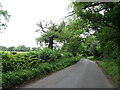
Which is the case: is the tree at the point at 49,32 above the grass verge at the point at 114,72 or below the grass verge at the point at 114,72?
above

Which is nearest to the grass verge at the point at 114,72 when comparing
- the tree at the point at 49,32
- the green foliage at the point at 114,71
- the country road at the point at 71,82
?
the green foliage at the point at 114,71

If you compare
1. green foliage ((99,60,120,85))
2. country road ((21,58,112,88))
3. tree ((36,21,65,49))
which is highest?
tree ((36,21,65,49))

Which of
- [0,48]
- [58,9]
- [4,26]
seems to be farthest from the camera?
[4,26]

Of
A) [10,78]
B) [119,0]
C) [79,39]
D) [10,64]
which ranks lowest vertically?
[10,78]

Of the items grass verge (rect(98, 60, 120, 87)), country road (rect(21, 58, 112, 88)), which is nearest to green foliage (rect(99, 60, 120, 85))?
grass verge (rect(98, 60, 120, 87))

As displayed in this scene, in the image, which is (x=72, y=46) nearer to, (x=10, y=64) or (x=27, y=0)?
(x=27, y=0)

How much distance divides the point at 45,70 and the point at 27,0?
5.64 m

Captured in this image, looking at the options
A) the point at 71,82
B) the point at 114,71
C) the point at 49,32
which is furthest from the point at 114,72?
the point at 49,32

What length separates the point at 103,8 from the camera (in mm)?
9773

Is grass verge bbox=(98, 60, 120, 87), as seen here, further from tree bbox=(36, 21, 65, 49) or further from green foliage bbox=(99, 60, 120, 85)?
tree bbox=(36, 21, 65, 49)

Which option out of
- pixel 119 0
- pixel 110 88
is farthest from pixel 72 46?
pixel 110 88

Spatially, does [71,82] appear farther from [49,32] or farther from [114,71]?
[49,32]

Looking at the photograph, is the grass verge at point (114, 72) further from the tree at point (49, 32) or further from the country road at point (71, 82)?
the tree at point (49, 32)

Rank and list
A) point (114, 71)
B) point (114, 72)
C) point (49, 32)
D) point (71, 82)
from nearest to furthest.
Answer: point (71, 82) → point (114, 72) → point (114, 71) → point (49, 32)
